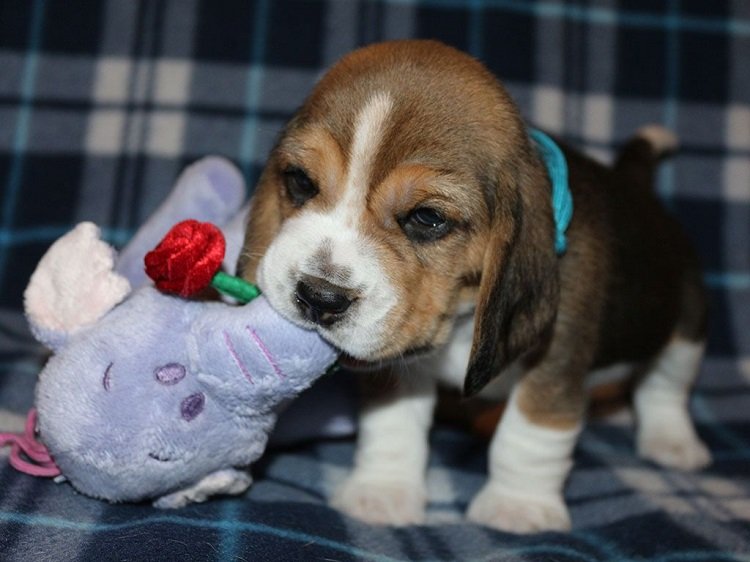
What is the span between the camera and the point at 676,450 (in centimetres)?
382

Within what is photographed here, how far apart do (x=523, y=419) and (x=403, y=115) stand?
1.04 metres

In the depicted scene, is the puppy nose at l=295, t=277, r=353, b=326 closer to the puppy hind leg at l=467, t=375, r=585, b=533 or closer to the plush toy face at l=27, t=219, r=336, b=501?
the plush toy face at l=27, t=219, r=336, b=501

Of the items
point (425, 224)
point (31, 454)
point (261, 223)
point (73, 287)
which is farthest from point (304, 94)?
point (31, 454)

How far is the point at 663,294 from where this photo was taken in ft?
12.2

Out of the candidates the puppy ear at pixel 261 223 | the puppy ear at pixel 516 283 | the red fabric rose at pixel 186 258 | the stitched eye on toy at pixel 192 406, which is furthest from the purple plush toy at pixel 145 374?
the puppy ear at pixel 516 283

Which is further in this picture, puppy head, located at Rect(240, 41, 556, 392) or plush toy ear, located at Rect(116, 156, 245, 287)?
plush toy ear, located at Rect(116, 156, 245, 287)

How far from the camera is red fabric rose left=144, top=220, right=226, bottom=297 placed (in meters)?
2.52

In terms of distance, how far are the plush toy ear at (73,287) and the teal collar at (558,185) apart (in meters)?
1.23

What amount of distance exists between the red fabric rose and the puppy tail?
6.63 feet

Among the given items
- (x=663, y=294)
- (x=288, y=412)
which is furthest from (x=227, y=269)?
(x=663, y=294)

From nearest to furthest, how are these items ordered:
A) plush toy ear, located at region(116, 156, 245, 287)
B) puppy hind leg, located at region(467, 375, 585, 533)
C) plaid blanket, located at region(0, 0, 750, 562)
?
puppy hind leg, located at region(467, 375, 585, 533) → plush toy ear, located at region(116, 156, 245, 287) → plaid blanket, located at region(0, 0, 750, 562)

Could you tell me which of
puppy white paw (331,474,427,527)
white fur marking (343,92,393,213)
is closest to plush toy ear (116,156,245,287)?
white fur marking (343,92,393,213)

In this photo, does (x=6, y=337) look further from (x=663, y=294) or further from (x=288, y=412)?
(x=663, y=294)

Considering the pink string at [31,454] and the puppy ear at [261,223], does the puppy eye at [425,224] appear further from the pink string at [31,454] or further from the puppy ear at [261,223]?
the pink string at [31,454]
